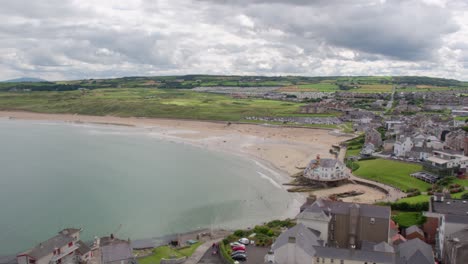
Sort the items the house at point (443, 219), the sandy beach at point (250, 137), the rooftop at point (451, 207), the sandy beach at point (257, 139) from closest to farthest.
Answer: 1. the house at point (443, 219)
2. the rooftop at point (451, 207)
3. the sandy beach at point (257, 139)
4. the sandy beach at point (250, 137)

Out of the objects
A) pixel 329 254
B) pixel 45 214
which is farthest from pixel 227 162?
pixel 329 254

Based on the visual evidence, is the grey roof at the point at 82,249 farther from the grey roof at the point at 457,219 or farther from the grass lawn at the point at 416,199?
the grass lawn at the point at 416,199

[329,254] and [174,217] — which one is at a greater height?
[329,254]

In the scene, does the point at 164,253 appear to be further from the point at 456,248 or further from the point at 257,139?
the point at 257,139

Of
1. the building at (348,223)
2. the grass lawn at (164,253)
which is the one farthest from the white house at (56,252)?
the building at (348,223)

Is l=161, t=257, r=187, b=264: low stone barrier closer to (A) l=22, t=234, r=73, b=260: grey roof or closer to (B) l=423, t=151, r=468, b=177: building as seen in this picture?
(A) l=22, t=234, r=73, b=260: grey roof

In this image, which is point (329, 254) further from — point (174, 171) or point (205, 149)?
point (205, 149)
